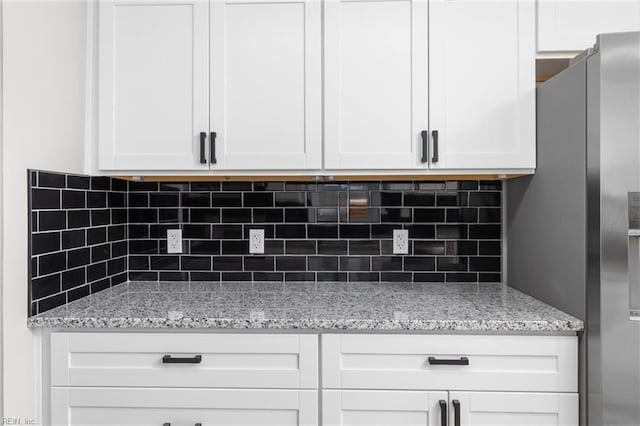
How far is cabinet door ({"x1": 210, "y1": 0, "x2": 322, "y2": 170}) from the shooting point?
169cm

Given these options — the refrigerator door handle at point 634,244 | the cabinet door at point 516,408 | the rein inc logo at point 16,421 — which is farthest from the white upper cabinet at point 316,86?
the rein inc logo at point 16,421

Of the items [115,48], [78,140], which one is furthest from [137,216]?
[115,48]

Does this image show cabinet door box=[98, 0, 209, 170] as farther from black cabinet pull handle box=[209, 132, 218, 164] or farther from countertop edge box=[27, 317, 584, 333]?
countertop edge box=[27, 317, 584, 333]

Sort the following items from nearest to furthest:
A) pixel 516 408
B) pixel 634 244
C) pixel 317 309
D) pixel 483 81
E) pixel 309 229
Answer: pixel 634 244, pixel 516 408, pixel 317 309, pixel 483 81, pixel 309 229

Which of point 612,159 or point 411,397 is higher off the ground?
point 612,159

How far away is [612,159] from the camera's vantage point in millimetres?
1289

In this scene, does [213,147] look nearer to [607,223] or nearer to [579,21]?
[607,223]

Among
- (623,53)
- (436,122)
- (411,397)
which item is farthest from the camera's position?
(436,122)

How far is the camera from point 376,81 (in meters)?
1.68

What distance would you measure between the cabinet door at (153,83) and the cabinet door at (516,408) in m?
1.30

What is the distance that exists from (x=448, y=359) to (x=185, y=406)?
89cm

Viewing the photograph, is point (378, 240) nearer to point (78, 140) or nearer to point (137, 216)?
point (137, 216)

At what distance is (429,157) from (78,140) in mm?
1400

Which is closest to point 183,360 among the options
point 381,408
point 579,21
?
point 381,408
